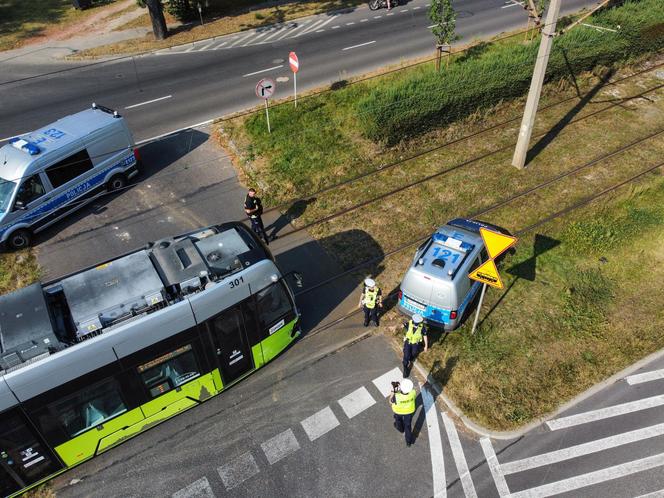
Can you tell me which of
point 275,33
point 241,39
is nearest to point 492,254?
point 241,39

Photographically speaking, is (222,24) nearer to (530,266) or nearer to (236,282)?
(530,266)

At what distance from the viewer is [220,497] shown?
9.22m

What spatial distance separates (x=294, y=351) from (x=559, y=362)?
6.47 meters

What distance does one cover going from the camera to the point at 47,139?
608 inches

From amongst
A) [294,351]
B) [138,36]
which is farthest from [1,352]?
[138,36]

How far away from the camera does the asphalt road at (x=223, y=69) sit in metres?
21.8

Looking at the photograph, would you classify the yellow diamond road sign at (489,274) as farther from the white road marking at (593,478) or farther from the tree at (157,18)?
the tree at (157,18)

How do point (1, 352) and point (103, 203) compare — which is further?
point (103, 203)

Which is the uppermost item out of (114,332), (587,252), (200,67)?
(200,67)

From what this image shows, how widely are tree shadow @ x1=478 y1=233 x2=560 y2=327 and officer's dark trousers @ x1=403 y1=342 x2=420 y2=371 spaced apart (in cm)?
246

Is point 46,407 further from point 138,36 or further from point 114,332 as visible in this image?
point 138,36

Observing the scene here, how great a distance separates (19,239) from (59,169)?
2509 mm

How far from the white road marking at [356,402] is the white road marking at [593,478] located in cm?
338

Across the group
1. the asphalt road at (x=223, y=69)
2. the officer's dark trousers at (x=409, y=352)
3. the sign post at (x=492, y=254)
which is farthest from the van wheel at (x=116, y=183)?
the sign post at (x=492, y=254)
